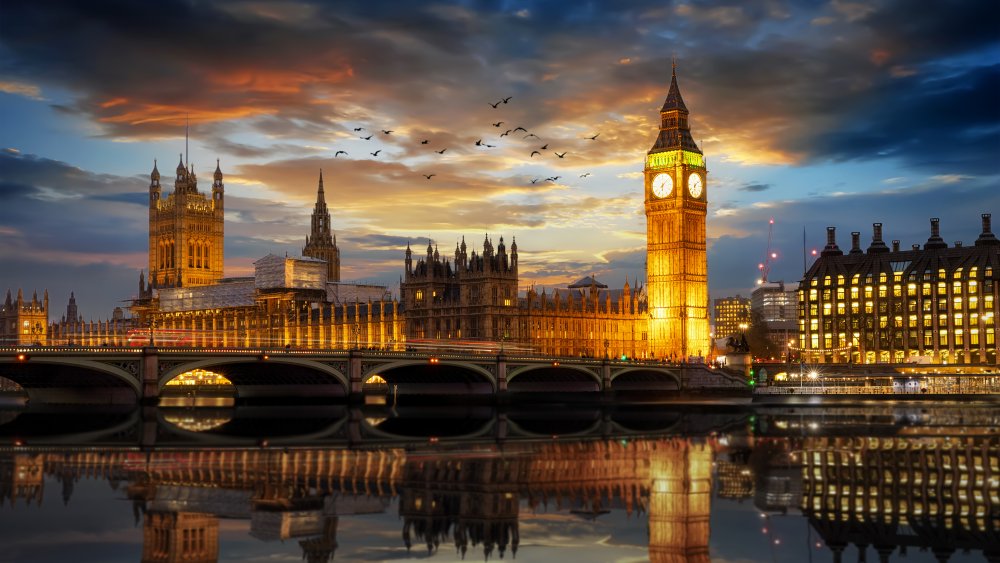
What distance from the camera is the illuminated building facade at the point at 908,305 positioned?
178750 mm

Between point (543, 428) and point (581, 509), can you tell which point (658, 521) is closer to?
point (581, 509)

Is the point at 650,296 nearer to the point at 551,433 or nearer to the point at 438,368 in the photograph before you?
the point at 438,368

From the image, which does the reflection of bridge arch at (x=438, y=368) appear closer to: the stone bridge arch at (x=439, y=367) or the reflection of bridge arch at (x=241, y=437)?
the stone bridge arch at (x=439, y=367)

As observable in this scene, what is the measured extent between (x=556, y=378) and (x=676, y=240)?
4881cm

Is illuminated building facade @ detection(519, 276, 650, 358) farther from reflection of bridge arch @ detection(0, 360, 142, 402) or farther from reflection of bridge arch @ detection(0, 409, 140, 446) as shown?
reflection of bridge arch @ detection(0, 409, 140, 446)

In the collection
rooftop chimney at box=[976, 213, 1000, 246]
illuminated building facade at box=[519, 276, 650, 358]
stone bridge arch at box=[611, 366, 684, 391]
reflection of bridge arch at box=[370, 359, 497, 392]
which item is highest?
rooftop chimney at box=[976, 213, 1000, 246]

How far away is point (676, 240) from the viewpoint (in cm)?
18312

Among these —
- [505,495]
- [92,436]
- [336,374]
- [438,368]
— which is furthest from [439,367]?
[505,495]

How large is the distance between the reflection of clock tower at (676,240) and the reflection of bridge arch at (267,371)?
233 feet

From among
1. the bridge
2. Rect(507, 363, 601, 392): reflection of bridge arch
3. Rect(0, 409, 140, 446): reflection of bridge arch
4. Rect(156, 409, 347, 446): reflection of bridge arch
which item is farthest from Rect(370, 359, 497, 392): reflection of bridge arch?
Rect(0, 409, 140, 446): reflection of bridge arch

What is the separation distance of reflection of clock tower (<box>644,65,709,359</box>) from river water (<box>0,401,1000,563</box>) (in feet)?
340

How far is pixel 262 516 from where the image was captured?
3784cm

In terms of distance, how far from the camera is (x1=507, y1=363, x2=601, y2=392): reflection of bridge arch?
132212 millimetres

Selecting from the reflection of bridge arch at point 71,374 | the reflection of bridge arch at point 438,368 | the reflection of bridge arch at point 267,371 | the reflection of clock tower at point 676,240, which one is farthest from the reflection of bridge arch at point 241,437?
the reflection of clock tower at point 676,240
